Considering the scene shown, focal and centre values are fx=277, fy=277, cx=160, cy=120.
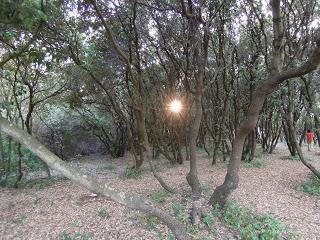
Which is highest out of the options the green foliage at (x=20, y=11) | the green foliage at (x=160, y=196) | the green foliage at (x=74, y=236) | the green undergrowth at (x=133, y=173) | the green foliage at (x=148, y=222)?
the green foliage at (x=20, y=11)

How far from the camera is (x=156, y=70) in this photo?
8656 millimetres

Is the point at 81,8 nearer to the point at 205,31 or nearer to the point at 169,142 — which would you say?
the point at 205,31

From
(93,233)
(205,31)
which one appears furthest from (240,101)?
(93,233)

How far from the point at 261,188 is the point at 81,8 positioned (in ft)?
18.3

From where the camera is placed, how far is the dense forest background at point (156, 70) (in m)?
4.39

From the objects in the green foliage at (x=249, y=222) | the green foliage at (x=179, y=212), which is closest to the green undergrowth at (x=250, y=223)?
the green foliage at (x=249, y=222)

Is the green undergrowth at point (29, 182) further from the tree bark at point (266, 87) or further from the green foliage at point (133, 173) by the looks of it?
the tree bark at point (266, 87)

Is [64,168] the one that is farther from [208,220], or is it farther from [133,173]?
[133,173]

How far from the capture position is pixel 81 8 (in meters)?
5.88

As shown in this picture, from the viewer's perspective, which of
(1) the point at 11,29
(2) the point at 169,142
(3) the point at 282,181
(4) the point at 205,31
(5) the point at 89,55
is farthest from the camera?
(2) the point at 169,142

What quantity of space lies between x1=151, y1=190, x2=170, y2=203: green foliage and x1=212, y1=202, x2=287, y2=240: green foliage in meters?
1.09

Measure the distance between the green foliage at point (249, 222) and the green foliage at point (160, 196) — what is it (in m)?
1.09

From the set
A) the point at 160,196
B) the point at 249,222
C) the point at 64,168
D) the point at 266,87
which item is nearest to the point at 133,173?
the point at 160,196

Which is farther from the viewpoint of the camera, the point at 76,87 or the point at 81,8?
the point at 76,87
